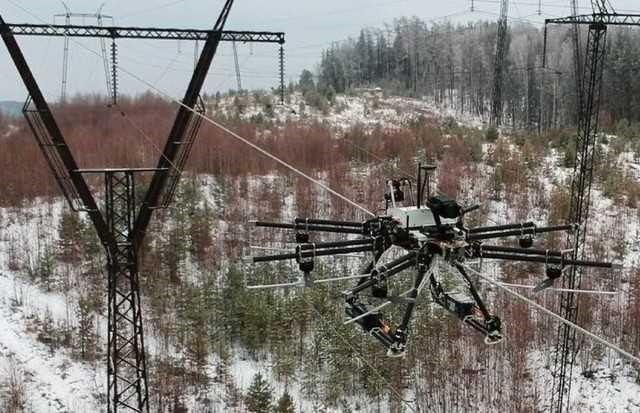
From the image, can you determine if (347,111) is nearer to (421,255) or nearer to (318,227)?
(318,227)

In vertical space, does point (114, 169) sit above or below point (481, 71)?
below

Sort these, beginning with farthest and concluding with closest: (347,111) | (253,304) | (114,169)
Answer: (347,111)
(253,304)
(114,169)

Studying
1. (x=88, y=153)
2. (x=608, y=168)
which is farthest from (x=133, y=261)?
(x=608, y=168)

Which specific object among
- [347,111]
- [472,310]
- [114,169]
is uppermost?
[347,111]

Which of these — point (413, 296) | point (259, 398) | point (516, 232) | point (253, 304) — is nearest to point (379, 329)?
point (413, 296)

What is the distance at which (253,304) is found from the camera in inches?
671

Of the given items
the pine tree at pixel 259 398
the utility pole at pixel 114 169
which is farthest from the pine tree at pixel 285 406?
the utility pole at pixel 114 169

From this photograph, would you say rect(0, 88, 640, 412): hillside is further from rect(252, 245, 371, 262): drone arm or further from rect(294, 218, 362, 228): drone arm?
rect(252, 245, 371, 262): drone arm

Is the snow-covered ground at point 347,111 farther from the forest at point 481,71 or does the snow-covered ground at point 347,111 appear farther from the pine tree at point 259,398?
the pine tree at point 259,398

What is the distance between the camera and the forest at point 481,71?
5125 cm

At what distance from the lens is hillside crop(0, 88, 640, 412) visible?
623 inches

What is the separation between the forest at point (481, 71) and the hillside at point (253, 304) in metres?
24.2

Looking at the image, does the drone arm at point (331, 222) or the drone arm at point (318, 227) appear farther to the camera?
the drone arm at point (318, 227)

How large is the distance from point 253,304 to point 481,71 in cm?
4956
